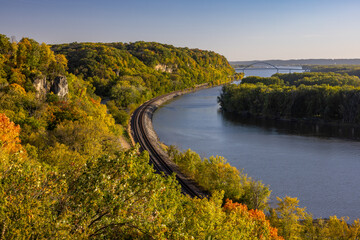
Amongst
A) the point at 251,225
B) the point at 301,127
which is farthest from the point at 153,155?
the point at 301,127

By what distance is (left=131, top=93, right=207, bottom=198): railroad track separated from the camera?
3133cm

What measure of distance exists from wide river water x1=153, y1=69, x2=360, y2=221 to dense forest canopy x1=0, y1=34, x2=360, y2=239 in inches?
219

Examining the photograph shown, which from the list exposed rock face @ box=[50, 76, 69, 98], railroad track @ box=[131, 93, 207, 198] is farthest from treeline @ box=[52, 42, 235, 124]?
exposed rock face @ box=[50, 76, 69, 98]

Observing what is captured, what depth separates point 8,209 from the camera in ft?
26.1

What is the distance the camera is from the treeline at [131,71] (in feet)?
272

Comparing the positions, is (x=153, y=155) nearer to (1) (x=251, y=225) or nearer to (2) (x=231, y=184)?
(2) (x=231, y=184)

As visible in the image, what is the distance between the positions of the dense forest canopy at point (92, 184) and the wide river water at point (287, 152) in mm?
5555

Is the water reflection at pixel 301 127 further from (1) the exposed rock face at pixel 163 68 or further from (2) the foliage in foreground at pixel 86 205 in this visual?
(1) the exposed rock face at pixel 163 68

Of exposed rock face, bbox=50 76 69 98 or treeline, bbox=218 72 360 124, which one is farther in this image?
treeline, bbox=218 72 360 124

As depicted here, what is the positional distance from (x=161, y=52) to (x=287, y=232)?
147m

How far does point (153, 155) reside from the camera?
42938 millimetres

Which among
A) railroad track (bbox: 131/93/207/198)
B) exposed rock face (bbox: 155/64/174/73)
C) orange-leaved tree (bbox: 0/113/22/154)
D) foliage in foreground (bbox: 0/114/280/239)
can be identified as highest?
exposed rock face (bbox: 155/64/174/73)

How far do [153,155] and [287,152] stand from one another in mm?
19790

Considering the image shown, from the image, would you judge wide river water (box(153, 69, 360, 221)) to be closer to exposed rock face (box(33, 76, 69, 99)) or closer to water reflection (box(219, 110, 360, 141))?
water reflection (box(219, 110, 360, 141))
